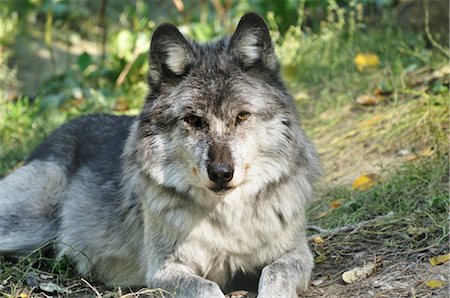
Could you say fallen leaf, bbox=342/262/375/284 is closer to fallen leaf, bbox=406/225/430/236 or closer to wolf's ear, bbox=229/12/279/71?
fallen leaf, bbox=406/225/430/236

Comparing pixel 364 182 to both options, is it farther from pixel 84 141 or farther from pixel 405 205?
pixel 84 141

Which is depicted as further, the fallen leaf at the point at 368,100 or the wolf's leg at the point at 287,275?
the fallen leaf at the point at 368,100

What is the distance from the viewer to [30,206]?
5820 millimetres

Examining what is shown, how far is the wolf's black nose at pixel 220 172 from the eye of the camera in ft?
13.1

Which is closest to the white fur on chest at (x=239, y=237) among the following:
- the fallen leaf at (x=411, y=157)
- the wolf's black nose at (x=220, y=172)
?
the wolf's black nose at (x=220, y=172)

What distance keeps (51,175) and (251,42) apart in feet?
7.59

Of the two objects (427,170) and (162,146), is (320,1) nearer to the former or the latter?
(427,170)

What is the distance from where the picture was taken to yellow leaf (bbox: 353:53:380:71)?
8445mm

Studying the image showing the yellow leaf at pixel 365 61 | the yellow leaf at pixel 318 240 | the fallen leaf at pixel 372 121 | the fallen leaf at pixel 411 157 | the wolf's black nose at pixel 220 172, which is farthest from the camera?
the yellow leaf at pixel 365 61

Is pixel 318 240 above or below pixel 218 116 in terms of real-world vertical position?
below

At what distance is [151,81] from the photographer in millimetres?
4602

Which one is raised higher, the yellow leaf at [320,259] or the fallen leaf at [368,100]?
the fallen leaf at [368,100]

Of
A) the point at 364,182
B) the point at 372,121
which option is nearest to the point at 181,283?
the point at 364,182

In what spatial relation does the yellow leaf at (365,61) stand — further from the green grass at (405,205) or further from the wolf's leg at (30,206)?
the wolf's leg at (30,206)
